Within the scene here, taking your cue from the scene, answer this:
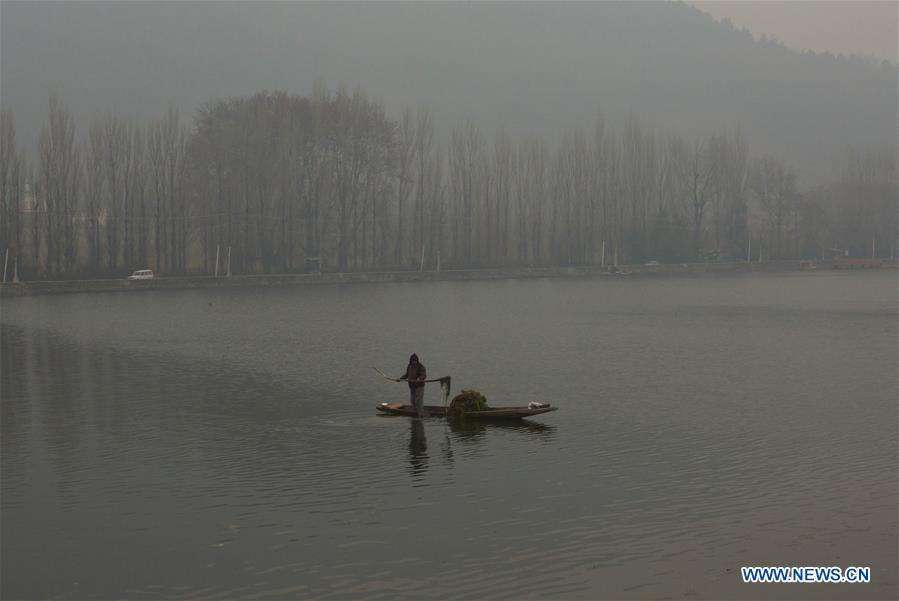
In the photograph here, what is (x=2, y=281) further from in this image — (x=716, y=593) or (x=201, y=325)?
(x=716, y=593)

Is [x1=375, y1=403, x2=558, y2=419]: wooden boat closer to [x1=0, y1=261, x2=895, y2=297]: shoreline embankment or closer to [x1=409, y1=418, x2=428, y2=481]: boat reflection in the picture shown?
[x1=409, y1=418, x2=428, y2=481]: boat reflection

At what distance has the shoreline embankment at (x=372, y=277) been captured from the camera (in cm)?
7375

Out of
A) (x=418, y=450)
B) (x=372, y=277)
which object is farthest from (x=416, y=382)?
(x=372, y=277)

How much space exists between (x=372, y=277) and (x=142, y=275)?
20717 millimetres

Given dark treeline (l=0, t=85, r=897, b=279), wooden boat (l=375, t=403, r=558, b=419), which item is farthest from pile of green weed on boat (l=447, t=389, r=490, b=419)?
Result: dark treeline (l=0, t=85, r=897, b=279)

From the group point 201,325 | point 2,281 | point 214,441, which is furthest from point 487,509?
point 2,281

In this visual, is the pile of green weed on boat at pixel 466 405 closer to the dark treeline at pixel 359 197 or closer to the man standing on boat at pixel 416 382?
the man standing on boat at pixel 416 382

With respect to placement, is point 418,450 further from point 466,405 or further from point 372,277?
point 372,277

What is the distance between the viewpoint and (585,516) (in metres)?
13.5

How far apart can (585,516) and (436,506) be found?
206 centimetres

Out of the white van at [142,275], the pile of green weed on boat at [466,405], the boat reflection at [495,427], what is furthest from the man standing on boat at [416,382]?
the white van at [142,275]

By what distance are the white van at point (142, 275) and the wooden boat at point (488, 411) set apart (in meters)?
61.8

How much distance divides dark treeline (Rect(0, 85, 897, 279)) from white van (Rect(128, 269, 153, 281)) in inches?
57.6

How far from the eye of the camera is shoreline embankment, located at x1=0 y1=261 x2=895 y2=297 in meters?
73.8
